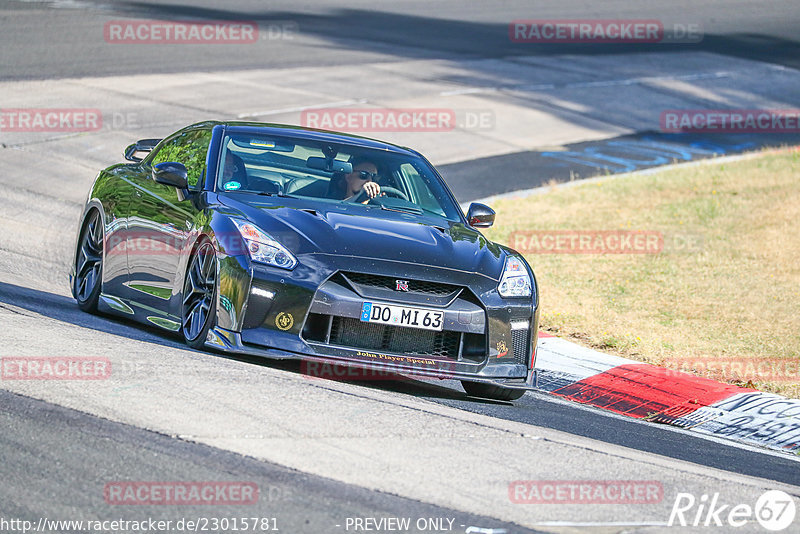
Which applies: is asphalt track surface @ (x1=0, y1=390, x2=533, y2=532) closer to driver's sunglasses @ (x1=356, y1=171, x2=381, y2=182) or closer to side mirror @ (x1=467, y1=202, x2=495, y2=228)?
driver's sunglasses @ (x1=356, y1=171, x2=381, y2=182)

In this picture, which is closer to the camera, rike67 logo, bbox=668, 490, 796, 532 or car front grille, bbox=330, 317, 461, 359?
rike67 logo, bbox=668, 490, 796, 532

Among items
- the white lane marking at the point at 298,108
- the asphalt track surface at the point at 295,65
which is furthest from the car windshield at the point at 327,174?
the white lane marking at the point at 298,108

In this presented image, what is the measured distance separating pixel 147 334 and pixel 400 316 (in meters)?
2.07

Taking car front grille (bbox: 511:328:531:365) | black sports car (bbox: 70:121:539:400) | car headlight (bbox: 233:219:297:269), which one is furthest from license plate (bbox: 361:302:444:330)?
car front grille (bbox: 511:328:531:365)

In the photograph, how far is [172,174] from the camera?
7.99 meters

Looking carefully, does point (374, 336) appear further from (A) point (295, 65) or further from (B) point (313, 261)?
(A) point (295, 65)

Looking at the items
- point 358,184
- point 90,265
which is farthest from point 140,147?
point 358,184

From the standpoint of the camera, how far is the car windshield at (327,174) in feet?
27.3

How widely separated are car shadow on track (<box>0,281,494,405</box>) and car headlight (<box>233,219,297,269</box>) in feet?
2.22

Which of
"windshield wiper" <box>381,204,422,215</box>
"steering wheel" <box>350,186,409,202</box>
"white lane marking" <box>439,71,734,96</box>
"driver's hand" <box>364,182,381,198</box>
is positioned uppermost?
"driver's hand" <box>364,182,381,198</box>

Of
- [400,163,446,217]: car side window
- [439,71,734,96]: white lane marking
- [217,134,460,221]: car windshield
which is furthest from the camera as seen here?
[439,71,734,96]: white lane marking

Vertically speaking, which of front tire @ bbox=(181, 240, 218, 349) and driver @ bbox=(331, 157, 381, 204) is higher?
driver @ bbox=(331, 157, 381, 204)

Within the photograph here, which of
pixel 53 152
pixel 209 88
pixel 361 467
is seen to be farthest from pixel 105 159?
pixel 361 467

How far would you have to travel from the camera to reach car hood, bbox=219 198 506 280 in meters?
7.30
